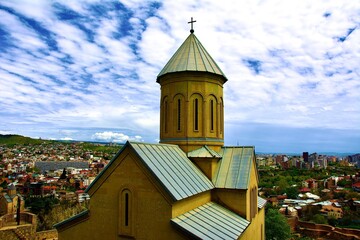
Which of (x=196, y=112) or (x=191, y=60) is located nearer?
(x=196, y=112)

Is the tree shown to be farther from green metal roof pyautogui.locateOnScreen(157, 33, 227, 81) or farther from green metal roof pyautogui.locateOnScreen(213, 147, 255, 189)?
green metal roof pyautogui.locateOnScreen(157, 33, 227, 81)

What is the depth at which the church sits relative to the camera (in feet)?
23.6

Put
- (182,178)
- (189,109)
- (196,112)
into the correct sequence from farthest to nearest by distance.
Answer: (196,112) < (189,109) < (182,178)

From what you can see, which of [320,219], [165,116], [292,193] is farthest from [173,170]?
[292,193]

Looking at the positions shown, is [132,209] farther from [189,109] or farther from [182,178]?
[189,109]

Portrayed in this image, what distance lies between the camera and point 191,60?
439 inches

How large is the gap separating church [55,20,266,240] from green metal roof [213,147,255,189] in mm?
32

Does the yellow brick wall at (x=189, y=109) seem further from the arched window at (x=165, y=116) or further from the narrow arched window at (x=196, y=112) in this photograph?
the narrow arched window at (x=196, y=112)

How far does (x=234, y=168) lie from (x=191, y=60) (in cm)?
443

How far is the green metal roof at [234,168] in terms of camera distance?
9508 millimetres

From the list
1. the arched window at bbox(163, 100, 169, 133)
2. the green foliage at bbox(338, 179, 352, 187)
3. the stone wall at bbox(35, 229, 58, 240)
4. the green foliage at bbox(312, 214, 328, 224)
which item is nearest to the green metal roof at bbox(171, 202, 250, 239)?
the arched window at bbox(163, 100, 169, 133)

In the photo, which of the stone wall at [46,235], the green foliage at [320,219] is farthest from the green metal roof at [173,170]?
the green foliage at [320,219]

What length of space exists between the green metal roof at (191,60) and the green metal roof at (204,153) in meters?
2.99

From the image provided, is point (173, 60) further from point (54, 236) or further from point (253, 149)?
point (54, 236)
